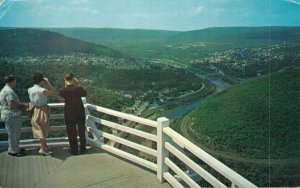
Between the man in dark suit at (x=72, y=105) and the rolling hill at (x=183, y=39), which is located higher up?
the rolling hill at (x=183, y=39)

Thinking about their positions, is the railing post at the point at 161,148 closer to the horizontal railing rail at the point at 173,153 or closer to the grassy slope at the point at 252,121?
the horizontal railing rail at the point at 173,153

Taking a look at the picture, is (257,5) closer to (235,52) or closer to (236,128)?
(235,52)

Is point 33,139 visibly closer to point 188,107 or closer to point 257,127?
point 188,107

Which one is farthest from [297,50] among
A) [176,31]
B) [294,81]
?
[176,31]

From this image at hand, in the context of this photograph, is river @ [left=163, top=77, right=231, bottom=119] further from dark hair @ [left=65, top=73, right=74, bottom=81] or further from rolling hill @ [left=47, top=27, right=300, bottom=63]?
dark hair @ [left=65, top=73, right=74, bottom=81]

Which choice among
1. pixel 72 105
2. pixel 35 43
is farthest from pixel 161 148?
pixel 35 43

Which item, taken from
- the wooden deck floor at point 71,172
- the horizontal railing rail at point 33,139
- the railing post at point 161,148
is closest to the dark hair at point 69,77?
the horizontal railing rail at point 33,139
